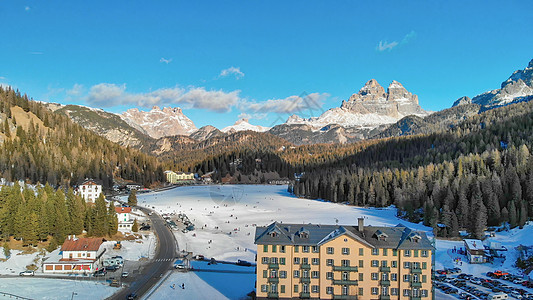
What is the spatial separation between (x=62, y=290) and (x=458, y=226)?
8161cm

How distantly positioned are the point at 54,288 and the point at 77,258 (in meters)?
10.7

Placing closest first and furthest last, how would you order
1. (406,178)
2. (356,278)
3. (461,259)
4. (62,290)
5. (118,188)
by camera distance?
(356,278)
(62,290)
(461,259)
(406,178)
(118,188)

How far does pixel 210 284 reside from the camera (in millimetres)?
51750

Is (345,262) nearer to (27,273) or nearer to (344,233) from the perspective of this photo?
(344,233)

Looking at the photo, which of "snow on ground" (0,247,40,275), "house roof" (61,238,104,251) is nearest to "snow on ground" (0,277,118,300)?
"snow on ground" (0,247,40,275)

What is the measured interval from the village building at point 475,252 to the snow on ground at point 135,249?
5483 cm

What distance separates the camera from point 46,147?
506 ft

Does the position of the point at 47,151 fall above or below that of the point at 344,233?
above

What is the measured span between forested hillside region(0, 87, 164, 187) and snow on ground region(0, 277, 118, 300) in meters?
86.7

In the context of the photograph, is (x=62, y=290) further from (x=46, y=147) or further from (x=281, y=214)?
(x=46, y=147)

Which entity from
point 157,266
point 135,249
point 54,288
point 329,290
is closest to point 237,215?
point 135,249

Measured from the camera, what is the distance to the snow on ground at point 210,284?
47312 millimetres

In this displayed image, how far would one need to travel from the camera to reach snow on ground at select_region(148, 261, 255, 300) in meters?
A: 47.3

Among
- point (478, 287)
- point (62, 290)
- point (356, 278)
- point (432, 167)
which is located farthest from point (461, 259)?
point (432, 167)
